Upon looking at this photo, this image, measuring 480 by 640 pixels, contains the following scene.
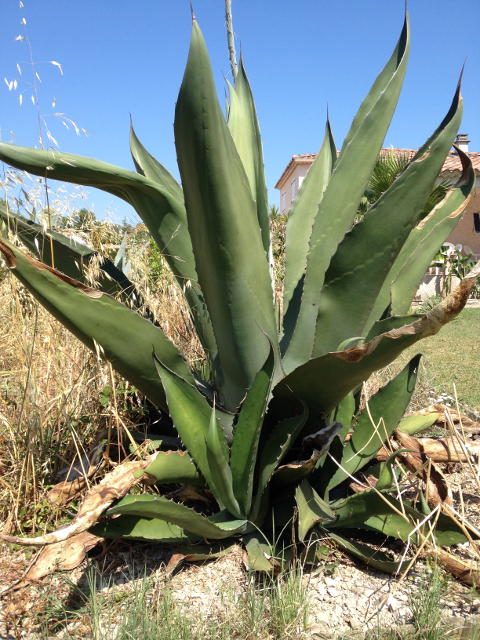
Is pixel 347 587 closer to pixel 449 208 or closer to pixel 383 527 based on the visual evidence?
pixel 383 527

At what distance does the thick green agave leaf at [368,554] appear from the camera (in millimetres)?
1459

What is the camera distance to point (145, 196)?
160 cm

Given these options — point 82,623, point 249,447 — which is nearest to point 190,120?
point 249,447

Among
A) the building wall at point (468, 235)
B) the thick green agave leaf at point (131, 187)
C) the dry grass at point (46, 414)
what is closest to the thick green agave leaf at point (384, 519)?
the dry grass at point (46, 414)

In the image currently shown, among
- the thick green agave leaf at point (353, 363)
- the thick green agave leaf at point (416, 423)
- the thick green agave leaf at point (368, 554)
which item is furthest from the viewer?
the thick green agave leaf at point (416, 423)

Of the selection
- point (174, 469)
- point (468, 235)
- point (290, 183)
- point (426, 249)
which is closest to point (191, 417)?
point (174, 469)

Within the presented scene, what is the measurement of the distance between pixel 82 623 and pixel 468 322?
872cm

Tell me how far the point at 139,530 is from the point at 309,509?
49 centimetres

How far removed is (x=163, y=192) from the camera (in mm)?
1570

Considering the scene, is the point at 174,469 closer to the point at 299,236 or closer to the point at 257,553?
the point at 257,553

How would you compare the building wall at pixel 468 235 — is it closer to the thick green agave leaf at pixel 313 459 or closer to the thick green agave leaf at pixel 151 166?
the thick green agave leaf at pixel 151 166

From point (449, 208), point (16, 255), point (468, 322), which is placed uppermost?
point (449, 208)

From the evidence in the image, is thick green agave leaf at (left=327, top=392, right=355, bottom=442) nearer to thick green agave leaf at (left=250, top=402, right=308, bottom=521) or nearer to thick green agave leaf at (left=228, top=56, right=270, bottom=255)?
thick green agave leaf at (left=250, top=402, right=308, bottom=521)

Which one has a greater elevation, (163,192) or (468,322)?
(163,192)
